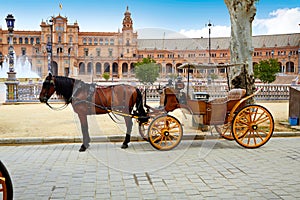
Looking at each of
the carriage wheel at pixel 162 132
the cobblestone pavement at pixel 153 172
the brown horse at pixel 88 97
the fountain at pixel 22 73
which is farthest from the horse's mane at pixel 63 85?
the fountain at pixel 22 73

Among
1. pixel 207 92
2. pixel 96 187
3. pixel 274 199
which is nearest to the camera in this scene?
pixel 274 199

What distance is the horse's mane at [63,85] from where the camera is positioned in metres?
6.54

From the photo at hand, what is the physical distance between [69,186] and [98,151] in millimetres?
1501

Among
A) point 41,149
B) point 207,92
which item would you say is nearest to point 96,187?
point 41,149

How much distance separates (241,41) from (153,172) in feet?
18.7

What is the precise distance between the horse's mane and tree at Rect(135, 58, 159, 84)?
1.85 m

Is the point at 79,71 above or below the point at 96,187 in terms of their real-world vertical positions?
above

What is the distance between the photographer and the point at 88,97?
21.4 feet

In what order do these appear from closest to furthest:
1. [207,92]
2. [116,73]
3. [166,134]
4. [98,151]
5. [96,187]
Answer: [96,187]
[116,73]
[98,151]
[166,134]
[207,92]

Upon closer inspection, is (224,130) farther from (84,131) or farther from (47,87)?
(47,87)

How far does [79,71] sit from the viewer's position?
4625mm

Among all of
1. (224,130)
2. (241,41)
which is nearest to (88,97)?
(224,130)

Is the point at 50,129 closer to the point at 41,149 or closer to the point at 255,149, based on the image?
the point at 41,149

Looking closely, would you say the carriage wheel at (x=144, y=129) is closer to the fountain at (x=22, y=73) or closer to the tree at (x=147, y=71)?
the tree at (x=147, y=71)
